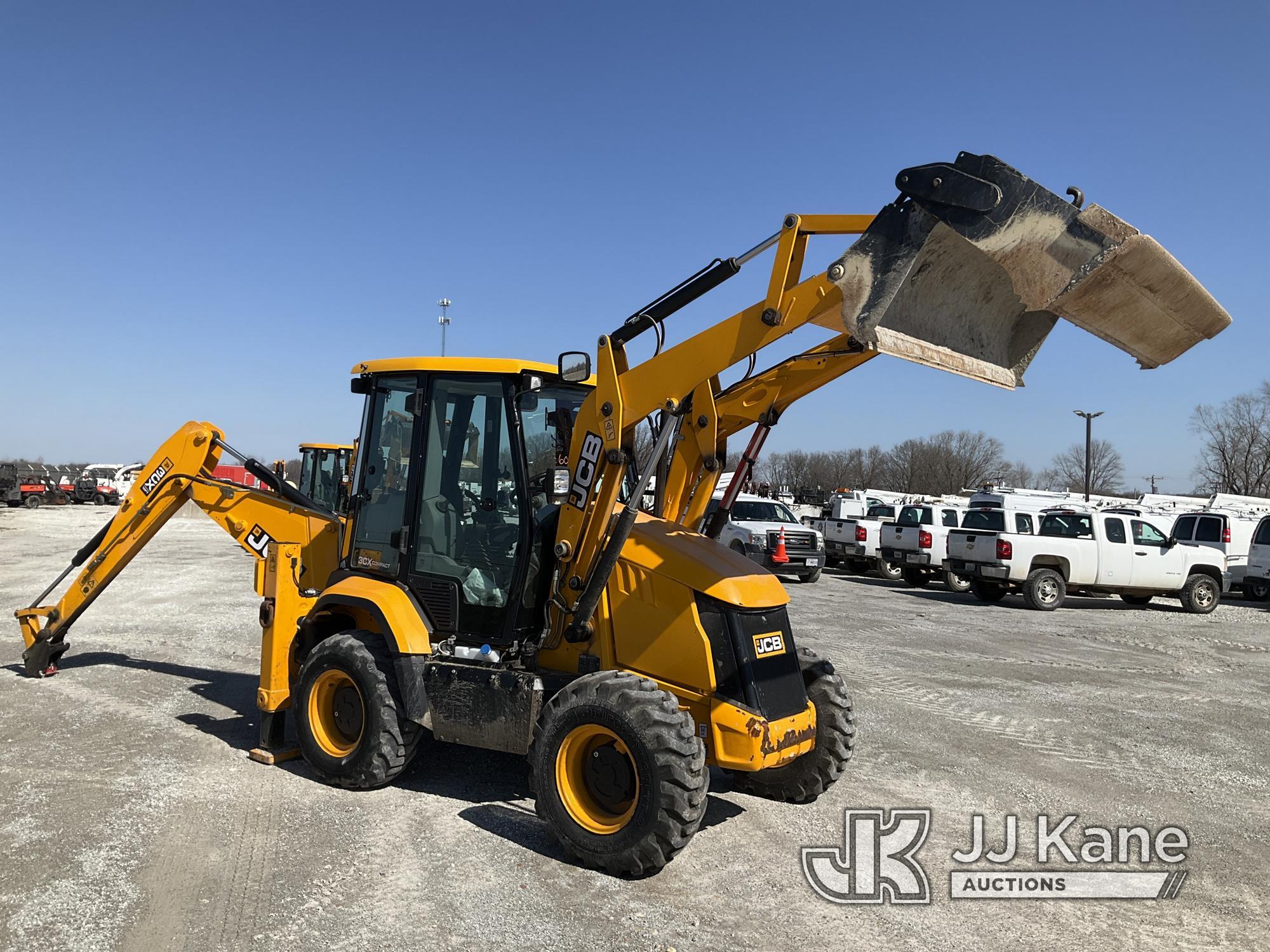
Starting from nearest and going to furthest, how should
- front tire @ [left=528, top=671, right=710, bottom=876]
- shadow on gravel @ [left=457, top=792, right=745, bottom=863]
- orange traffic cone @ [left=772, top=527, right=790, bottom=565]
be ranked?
front tire @ [left=528, top=671, right=710, bottom=876]
shadow on gravel @ [left=457, top=792, right=745, bottom=863]
orange traffic cone @ [left=772, top=527, right=790, bottom=565]

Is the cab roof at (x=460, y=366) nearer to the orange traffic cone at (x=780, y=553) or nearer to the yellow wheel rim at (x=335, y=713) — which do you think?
the yellow wheel rim at (x=335, y=713)

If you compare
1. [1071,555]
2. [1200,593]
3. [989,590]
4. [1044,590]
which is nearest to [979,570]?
[989,590]

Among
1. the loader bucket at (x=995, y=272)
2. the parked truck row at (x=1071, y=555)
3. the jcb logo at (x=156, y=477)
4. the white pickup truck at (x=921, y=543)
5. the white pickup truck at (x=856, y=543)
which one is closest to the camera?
the loader bucket at (x=995, y=272)

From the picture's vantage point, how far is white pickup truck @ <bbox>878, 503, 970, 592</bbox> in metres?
20.8

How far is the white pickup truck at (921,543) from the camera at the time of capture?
20.8 meters

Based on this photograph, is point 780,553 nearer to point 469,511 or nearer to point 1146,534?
point 1146,534

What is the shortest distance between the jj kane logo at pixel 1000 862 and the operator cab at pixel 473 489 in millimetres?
2219

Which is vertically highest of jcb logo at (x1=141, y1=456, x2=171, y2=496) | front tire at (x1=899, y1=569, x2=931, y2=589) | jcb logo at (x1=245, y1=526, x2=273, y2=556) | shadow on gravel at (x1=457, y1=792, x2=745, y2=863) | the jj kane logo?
jcb logo at (x1=141, y1=456, x2=171, y2=496)

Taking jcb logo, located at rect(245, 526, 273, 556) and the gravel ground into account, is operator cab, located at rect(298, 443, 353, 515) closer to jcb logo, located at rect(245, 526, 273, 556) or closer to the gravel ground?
the gravel ground

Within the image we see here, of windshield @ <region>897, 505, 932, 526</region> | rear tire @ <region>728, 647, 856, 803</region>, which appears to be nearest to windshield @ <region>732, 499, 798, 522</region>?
windshield @ <region>897, 505, 932, 526</region>

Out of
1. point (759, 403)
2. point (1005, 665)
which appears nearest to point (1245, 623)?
point (1005, 665)

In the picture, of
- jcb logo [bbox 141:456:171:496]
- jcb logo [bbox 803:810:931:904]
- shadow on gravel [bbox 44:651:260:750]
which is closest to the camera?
jcb logo [bbox 803:810:931:904]

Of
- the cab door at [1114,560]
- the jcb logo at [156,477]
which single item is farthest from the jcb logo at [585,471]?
the cab door at [1114,560]

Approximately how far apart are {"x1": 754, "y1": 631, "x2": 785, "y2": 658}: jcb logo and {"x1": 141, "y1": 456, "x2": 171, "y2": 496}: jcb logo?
5659mm
